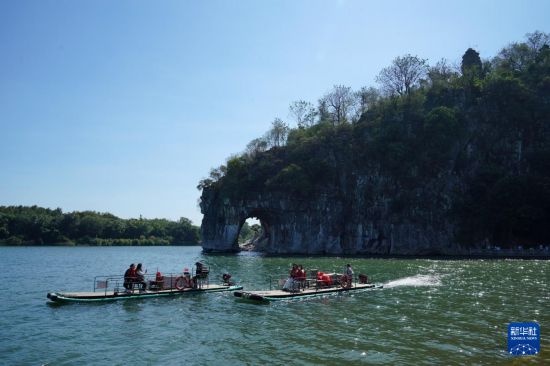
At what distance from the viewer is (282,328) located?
20094 millimetres

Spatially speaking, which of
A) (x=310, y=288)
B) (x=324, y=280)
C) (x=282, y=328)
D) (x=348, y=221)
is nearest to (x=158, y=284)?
(x=310, y=288)

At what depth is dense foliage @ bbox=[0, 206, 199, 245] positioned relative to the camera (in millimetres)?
144500

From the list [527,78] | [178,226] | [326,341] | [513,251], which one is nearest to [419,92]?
[527,78]

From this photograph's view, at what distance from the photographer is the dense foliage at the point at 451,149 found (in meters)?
76.8

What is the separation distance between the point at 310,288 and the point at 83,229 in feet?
467

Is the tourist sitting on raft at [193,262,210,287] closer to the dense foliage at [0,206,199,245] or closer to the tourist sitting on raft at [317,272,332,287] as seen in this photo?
the tourist sitting on raft at [317,272,332,287]

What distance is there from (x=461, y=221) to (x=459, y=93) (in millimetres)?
30176

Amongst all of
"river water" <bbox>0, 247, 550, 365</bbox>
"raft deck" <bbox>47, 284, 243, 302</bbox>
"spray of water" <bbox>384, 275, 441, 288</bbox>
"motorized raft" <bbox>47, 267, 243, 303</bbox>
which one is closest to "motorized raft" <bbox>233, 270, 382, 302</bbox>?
"river water" <bbox>0, 247, 550, 365</bbox>

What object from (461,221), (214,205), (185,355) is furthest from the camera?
(214,205)

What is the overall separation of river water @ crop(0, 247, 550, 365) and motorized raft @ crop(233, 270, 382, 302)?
680 millimetres

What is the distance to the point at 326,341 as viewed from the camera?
57.7 ft

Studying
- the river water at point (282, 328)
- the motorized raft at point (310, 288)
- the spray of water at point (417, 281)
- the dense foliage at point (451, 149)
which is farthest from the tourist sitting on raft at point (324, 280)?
the dense foliage at point (451, 149)

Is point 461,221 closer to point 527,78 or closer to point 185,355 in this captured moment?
point 527,78

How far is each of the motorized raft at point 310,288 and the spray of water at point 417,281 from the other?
8.31 ft
